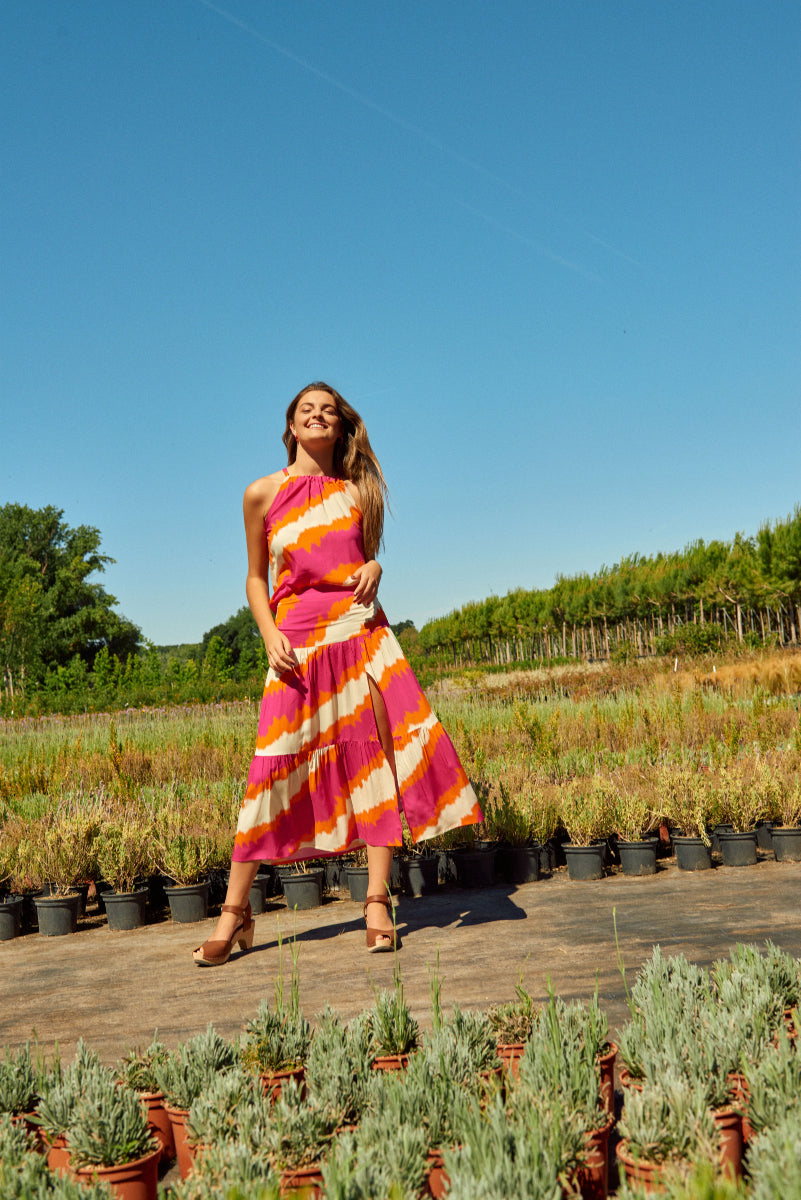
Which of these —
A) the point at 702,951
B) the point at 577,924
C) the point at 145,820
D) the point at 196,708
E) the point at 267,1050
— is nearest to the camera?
the point at 267,1050

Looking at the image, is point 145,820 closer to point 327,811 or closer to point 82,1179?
point 327,811

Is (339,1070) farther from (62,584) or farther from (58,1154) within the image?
(62,584)

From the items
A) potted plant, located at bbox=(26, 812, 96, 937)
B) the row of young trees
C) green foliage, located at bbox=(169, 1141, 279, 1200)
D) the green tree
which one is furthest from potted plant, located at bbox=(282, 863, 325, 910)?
the green tree

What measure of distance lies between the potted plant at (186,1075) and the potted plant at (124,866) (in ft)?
7.63

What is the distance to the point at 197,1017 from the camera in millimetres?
2658

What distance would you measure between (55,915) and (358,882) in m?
1.36

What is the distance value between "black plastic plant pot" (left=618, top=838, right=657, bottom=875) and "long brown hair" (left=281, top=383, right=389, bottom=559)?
6.88ft

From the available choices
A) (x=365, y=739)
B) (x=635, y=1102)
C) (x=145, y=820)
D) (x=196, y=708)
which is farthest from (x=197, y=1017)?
(x=196, y=708)

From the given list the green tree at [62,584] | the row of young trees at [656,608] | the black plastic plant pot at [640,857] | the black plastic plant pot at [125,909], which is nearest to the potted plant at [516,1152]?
the black plastic plant pot at [125,909]

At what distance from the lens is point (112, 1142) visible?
66.7 inches

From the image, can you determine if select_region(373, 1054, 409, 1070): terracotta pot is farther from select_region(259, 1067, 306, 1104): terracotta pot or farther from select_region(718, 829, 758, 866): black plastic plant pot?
select_region(718, 829, 758, 866): black plastic plant pot

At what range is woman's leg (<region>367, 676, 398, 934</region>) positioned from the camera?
3.34 metres

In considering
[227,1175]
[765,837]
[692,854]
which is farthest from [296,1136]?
[765,837]

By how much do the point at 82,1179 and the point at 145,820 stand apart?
349cm
